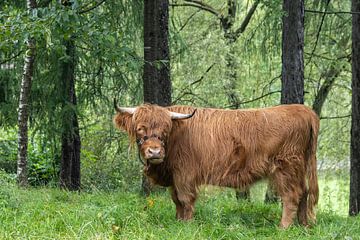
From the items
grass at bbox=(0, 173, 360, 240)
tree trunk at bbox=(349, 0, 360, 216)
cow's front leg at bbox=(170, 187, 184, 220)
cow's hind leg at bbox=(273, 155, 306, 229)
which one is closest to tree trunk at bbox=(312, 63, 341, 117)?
tree trunk at bbox=(349, 0, 360, 216)

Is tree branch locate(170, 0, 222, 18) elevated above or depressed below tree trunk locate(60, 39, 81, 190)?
above

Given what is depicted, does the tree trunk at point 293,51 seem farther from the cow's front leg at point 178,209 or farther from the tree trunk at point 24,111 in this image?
the tree trunk at point 24,111

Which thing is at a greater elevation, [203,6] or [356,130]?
[203,6]

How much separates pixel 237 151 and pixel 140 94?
508 centimetres

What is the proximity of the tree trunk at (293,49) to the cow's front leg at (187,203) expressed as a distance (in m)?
2.85

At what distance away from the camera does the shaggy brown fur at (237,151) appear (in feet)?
23.0

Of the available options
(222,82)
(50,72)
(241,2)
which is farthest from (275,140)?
(241,2)

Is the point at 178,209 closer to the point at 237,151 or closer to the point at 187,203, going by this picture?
the point at 187,203

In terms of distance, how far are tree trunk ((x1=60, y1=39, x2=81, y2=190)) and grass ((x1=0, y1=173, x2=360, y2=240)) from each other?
270cm

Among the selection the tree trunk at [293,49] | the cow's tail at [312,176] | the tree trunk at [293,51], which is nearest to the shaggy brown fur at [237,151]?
the cow's tail at [312,176]

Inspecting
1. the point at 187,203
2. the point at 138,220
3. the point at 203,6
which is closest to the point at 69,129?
the point at 187,203

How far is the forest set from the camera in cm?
681

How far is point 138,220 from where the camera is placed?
6.49 metres

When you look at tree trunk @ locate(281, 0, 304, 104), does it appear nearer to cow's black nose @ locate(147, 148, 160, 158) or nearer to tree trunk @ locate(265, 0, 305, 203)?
tree trunk @ locate(265, 0, 305, 203)
